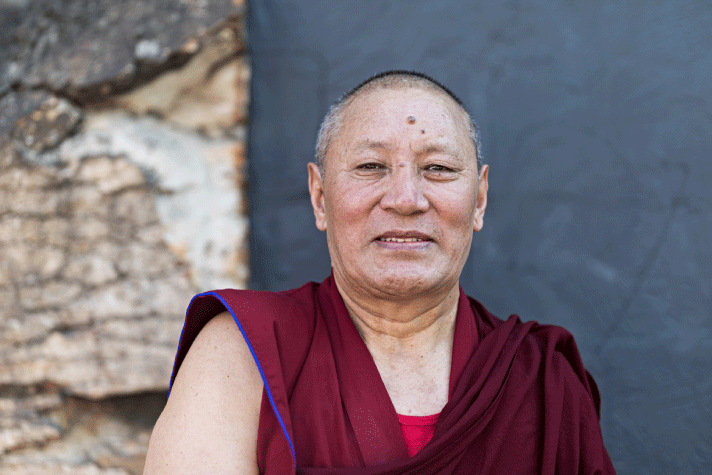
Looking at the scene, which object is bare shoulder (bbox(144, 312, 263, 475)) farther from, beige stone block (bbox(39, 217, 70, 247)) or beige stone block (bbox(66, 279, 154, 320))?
beige stone block (bbox(39, 217, 70, 247))

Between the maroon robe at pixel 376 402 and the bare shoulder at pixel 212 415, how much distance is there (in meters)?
0.05

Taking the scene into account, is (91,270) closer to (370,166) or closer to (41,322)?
(41,322)

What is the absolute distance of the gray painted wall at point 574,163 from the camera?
2.37m

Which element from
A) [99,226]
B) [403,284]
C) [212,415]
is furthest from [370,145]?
[99,226]

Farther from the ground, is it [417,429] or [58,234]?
[58,234]

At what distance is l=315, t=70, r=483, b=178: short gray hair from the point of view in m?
1.76

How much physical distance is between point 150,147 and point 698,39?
239cm

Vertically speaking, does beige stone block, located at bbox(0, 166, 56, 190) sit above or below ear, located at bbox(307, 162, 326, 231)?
above

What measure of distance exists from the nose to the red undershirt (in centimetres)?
58

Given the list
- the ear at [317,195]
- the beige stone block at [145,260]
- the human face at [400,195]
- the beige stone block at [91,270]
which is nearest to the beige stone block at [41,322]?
the beige stone block at [91,270]

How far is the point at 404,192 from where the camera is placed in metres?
1.56

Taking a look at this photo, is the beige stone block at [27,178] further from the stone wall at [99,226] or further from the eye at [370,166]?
the eye at [370,166]

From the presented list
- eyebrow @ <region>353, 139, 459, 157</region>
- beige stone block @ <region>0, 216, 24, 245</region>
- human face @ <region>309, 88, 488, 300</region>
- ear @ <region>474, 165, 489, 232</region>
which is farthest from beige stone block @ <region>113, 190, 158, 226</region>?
ear @ <region>474, 165, 489, 232</region>

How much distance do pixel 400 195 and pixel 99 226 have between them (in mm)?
1323
